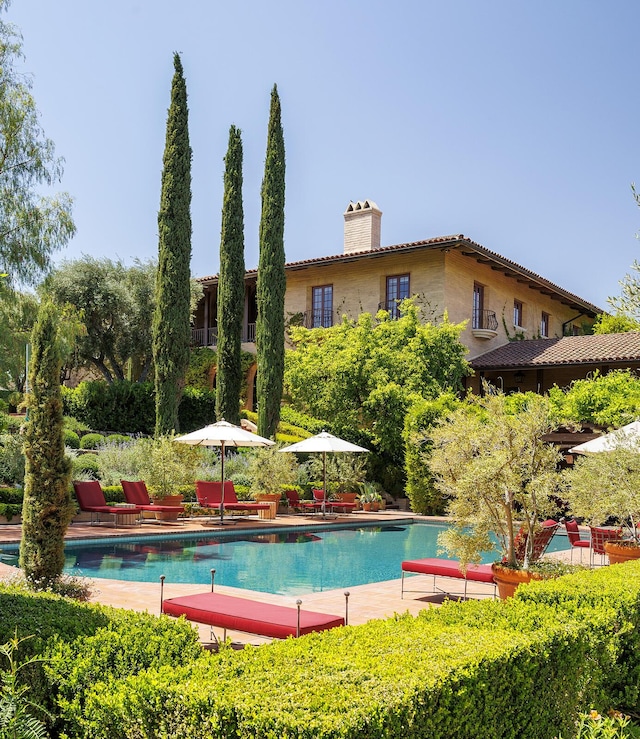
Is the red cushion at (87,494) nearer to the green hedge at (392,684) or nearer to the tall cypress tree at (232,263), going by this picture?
the tall cypress tree at (232,263)

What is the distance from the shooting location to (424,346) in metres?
26.7

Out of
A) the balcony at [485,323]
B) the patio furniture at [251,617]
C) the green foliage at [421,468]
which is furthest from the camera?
the balcony at [485,323]

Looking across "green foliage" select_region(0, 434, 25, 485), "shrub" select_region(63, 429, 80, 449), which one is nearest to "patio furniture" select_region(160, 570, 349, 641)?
"green foliage" select_region(0, 434, 25, 485)

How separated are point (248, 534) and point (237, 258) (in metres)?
13.0

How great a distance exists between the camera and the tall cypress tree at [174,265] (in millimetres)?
25703

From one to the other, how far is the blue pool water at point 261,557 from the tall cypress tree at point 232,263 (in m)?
10.00

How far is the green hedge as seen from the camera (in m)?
2.95

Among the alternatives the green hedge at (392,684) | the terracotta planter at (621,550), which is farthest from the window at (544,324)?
the green hedge at (392,684)

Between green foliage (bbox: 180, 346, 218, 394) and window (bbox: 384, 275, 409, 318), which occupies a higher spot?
window (bbox: 384, 275, 409, 318)

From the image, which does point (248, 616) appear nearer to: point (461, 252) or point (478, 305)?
point (461, 252)

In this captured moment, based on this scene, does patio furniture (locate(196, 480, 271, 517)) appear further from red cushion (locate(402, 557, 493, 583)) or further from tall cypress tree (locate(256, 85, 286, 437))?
red cushion (locate(402, 557, 493, 583))

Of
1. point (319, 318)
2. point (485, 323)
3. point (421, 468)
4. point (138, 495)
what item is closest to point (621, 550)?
point (421, 468)

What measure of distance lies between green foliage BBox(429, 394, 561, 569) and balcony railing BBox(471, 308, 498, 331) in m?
23.2

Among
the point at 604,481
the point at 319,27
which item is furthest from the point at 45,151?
the point at 604,481
